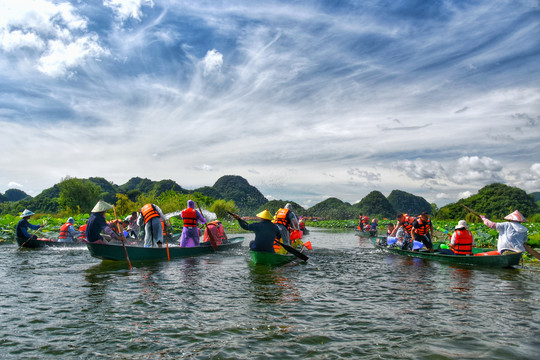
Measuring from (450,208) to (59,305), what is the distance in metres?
65.6

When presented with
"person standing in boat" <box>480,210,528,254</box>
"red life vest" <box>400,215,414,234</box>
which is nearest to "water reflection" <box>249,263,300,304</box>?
"person standing in boat" <box>480,210,528,254</box>

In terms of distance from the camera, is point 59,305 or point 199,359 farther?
point 59,305

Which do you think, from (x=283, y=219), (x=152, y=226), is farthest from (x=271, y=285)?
(x=152, y=226)

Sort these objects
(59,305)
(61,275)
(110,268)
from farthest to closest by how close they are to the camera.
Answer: (110,268) < (61,275) < (59,305)

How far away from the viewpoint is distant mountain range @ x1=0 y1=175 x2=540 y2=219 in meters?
65.4

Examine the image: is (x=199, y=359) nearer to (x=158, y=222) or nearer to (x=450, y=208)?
(x=158, y=222)

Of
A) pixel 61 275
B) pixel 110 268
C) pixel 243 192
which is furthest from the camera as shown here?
pixel 243 192

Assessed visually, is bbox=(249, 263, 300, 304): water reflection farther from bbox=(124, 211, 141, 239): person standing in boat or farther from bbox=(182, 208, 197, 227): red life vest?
bbox=(124, 211, 141, 239): person standing in boat

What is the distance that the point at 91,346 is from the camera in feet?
16.3

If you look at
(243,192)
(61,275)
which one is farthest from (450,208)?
(243,192)

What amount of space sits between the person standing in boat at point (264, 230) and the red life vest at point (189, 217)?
328 centimetres

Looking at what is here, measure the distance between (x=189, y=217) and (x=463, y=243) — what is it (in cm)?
1075

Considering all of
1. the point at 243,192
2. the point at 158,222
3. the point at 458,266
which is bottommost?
the point at 458,266

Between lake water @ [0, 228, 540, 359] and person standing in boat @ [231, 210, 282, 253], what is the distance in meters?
0.97
